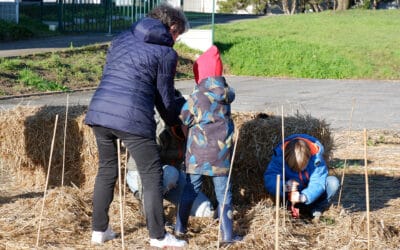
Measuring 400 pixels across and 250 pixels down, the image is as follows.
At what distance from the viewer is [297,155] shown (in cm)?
639

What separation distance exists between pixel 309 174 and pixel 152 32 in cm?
178

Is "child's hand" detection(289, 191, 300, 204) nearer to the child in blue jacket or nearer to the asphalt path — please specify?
the child in blue jacket

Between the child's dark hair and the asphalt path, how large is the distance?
4650 millimetres

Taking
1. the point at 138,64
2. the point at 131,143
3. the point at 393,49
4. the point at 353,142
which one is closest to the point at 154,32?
the point at 138,64

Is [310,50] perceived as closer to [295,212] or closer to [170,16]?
[295,212]

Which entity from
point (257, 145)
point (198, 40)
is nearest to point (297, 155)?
point (257, 145)

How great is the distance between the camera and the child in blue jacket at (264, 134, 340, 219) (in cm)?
641

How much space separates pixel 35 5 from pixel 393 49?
11.8 m

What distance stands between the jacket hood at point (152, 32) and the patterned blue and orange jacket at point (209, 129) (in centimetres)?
43

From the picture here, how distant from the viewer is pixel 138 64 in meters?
5.58

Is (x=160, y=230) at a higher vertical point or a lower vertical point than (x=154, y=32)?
lower

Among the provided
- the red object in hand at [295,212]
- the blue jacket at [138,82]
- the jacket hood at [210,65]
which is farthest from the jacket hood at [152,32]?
the red object in hand at [295,212]

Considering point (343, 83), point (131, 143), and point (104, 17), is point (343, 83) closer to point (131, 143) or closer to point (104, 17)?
point (104, 17)

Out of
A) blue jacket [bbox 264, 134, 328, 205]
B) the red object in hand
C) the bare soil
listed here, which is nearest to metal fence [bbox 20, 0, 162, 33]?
the bare soil
